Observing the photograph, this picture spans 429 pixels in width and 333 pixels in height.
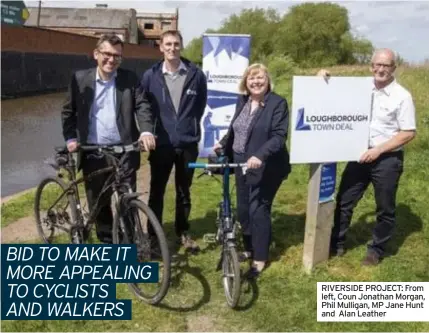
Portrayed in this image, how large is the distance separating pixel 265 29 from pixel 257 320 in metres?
50.5

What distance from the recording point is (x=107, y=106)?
442cm

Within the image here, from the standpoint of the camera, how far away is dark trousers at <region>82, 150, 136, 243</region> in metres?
4.50

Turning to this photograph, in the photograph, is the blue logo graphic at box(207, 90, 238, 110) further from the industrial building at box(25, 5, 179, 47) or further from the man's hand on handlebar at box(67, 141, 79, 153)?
the industrial building at box(25, 5, 179, 47)

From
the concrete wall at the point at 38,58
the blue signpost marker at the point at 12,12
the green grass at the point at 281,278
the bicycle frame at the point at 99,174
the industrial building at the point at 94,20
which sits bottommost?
the green grass at the point at 281,278

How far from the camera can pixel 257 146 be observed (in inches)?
165

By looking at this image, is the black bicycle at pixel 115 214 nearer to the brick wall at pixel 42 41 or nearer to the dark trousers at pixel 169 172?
the dark trousers at pixel 169 172

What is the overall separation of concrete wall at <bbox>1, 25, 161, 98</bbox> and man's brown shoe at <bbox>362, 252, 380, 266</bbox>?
66.5 feet

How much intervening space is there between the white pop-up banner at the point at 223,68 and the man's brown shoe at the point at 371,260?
4013 mm

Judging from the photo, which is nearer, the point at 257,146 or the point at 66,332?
the point at 66,332

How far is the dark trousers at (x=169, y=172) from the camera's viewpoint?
4738 millimetres

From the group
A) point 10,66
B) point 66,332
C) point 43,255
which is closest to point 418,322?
point 66,332

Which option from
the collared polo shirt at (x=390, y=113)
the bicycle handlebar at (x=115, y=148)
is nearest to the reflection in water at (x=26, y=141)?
the bicycle handlebar at (x=115, y=148)

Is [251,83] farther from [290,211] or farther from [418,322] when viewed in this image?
[290,211]

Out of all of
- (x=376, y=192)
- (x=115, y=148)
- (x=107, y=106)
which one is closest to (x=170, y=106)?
(x=107, y=106)
